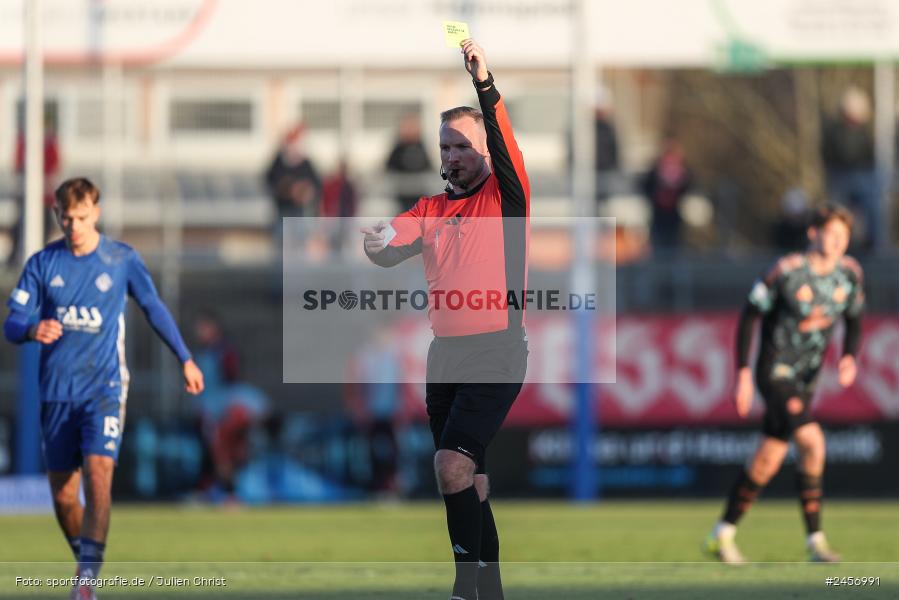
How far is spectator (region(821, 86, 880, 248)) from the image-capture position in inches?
867

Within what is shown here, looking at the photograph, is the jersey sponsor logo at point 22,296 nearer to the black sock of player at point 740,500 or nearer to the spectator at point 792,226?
the black sock of player at point 740,500

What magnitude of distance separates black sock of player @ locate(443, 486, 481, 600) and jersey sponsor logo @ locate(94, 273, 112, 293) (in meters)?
2.67

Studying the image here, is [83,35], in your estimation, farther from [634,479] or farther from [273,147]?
[273,147]

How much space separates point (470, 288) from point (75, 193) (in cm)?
251

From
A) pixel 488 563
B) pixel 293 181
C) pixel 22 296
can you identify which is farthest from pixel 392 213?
pixel 488 563

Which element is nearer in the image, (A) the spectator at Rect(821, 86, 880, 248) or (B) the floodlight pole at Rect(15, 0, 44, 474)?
(B) the floodlight pole at Rect(15, 0, 44, 474)

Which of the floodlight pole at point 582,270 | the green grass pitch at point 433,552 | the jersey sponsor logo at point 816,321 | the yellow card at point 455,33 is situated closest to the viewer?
the yellow card at point 455,33

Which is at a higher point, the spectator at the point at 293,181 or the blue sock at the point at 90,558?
the spectator at the point at 293,181

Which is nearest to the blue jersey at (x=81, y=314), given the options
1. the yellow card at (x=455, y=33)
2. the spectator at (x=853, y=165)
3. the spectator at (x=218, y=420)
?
the yellow card at (x=455, y=33)

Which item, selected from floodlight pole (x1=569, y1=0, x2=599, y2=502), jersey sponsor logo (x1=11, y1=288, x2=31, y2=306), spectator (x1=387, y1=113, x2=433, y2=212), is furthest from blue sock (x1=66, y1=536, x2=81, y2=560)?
spectator (x1=387, y1=113, x2=433, y2=212)

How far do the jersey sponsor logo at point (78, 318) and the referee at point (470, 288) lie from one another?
2.13 metres

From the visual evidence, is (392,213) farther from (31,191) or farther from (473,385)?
(473,385)

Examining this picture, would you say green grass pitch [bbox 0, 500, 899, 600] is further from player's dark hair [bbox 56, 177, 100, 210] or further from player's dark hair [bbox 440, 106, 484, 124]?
player's dark hair [bbox 440, 106, 484, 124]

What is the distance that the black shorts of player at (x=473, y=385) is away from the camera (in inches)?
325
